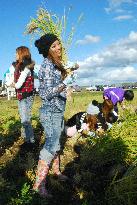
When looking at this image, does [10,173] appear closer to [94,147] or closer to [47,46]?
[94,147]

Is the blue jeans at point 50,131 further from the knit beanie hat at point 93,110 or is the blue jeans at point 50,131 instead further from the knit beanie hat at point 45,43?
the knit beanie hat at point 93,110

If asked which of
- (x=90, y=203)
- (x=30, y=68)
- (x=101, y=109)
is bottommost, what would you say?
(x=90, y=203)

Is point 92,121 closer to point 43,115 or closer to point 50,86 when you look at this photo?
point 43,115

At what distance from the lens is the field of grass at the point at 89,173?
5066 mm

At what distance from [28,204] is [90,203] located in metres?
0.77

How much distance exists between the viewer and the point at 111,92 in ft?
34.3

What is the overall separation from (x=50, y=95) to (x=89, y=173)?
63.3 inches

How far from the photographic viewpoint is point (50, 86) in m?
5.56

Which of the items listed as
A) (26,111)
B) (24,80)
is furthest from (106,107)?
(24,80)

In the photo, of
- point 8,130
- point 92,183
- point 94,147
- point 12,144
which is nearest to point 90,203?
point 92,183

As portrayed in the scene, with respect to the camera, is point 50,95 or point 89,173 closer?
point 50,95

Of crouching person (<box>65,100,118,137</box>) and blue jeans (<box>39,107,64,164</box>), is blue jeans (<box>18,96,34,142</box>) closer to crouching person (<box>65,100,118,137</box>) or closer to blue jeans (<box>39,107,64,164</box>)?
crouching person (<box>65,100,118,137</box>)

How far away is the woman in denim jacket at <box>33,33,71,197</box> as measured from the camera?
559 cm

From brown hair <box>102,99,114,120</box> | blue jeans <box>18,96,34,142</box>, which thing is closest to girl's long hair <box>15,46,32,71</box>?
blue jeans <box>18,96,34,142</box>
